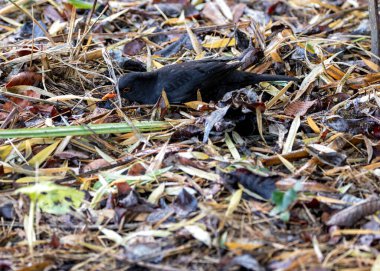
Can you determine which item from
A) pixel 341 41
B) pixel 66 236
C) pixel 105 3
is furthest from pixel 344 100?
pixel 105 3

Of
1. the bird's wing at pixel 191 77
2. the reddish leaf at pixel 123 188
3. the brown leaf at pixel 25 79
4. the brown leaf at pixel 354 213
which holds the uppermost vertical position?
the brown leaf at pixel 25 79

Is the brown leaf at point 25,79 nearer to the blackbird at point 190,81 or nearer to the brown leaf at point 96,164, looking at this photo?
the blackbird at point 190,81

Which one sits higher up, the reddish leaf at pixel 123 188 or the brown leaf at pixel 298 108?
the reddish leaf at pixel 123 188

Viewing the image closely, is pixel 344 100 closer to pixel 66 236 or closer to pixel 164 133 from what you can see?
pixel 164 133

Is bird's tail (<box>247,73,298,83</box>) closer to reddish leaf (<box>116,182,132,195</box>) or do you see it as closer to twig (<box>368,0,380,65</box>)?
twig (<box>368,0,380,65</box>)

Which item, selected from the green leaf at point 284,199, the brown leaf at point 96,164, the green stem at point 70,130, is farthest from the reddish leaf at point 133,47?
the green leaf at point 284,199

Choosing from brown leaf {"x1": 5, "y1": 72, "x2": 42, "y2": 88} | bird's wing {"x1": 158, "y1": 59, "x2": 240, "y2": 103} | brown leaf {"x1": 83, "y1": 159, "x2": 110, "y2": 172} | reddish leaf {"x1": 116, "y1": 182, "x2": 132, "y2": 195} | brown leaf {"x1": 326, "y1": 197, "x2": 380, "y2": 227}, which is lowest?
brown leaf {"x1": 326, "y1": 197, "x2": 380, "y2": 227}

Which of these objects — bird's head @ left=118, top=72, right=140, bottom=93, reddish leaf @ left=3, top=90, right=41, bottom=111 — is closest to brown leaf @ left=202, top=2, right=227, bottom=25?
bird's head @ left=118, top=72, right=140, bottom=93
